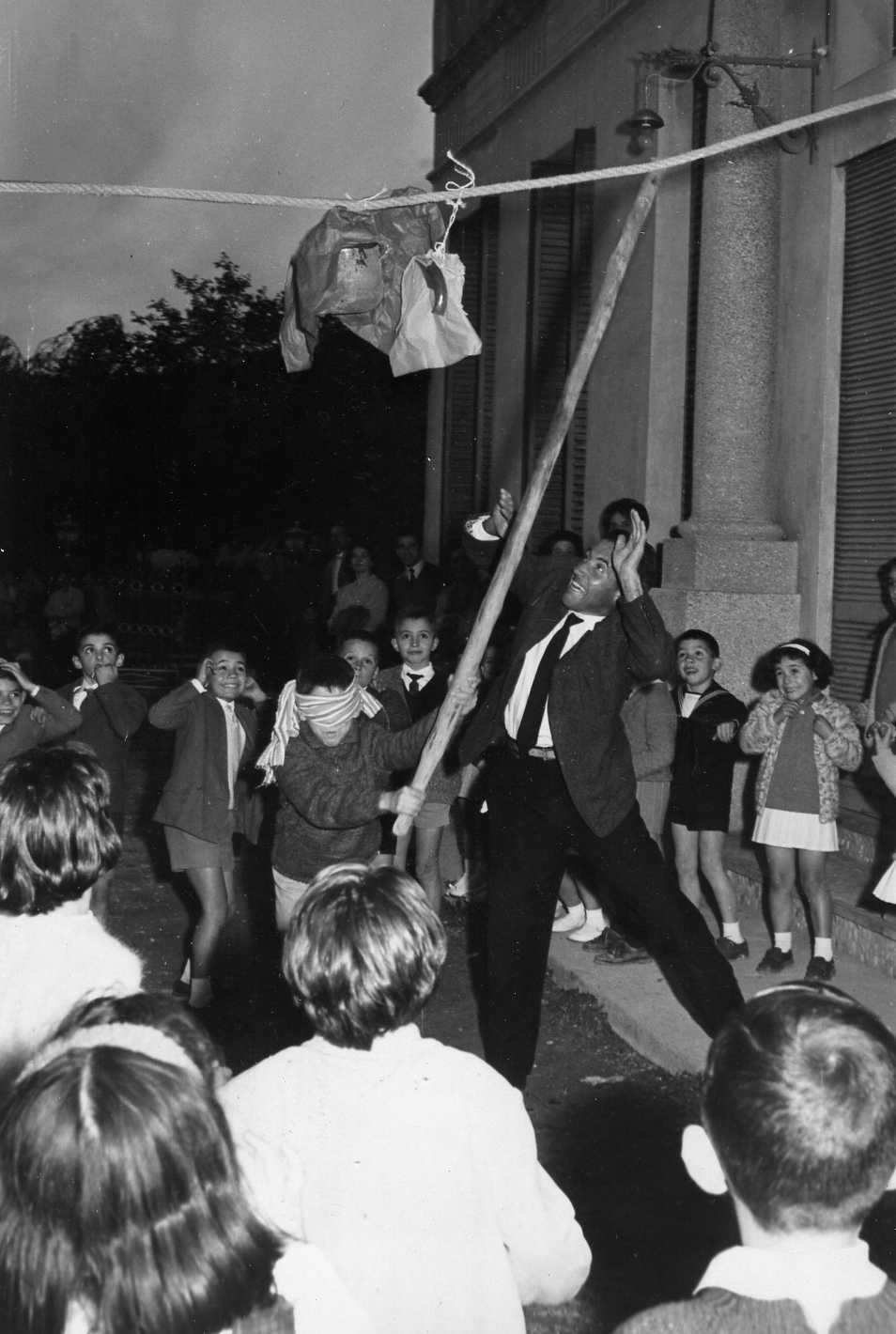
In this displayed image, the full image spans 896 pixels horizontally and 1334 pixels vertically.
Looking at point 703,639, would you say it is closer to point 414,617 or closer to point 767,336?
point 414,617

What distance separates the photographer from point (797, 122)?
4496mm

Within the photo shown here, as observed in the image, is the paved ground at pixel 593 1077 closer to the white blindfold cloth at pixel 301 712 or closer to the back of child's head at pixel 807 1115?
the white blindfold cloth at pixel 301 712

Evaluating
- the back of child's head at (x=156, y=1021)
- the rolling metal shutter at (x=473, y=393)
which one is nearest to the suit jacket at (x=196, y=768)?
the back of child's head at (x=156, y=1021)

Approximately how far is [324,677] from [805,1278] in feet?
12.0

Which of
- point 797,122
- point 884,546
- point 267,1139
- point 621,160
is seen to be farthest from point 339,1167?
point 621,160

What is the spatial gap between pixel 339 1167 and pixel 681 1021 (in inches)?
153

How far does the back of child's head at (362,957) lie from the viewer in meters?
2.40

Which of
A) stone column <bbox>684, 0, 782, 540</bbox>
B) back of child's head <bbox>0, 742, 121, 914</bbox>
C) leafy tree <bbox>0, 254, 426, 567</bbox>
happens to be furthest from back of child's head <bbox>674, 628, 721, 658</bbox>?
leafy tree <bbox>0, 254, 426, 567</bbox>

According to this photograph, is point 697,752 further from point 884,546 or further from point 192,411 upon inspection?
point 192,411

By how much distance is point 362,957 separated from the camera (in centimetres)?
242

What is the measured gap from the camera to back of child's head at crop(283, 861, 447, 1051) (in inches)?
94.6

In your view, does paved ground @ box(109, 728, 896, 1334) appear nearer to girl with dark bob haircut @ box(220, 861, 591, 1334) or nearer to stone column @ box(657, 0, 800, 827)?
girl with dark bob haircut @ box(220, 861, 591, 1334)

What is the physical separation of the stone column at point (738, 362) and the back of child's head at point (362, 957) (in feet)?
21.2

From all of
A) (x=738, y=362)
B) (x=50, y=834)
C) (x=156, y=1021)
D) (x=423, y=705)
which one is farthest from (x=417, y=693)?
(x=156, y=1021)
